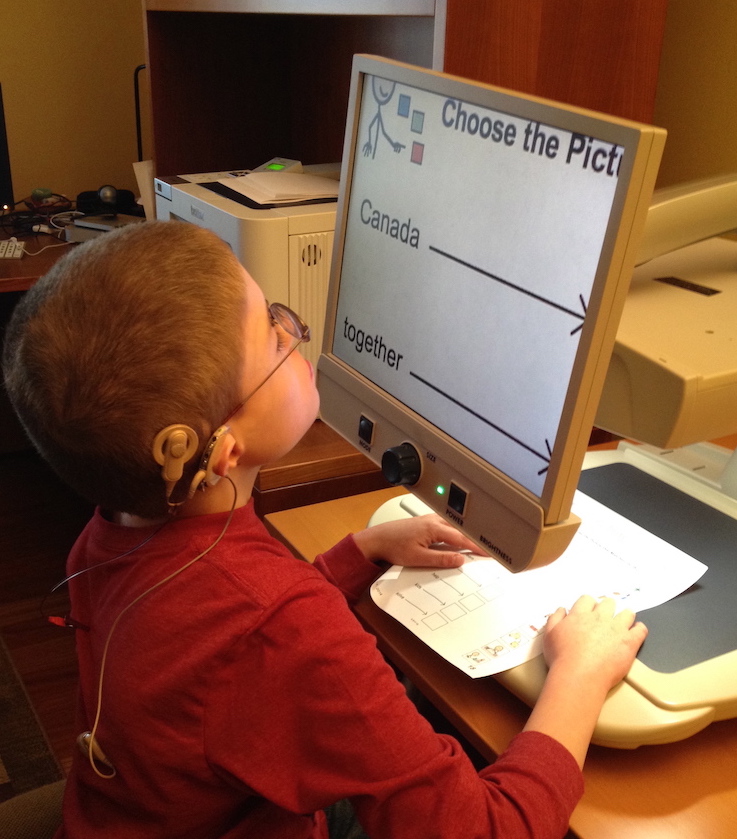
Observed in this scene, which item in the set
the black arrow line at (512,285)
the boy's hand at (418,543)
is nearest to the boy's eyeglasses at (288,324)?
the black arrow line at (512,285)

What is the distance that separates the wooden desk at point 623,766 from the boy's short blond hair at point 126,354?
301mm

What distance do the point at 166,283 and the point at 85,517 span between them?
2009mm

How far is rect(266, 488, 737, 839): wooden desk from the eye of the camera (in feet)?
2.23

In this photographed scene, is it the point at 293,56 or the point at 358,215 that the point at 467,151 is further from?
the point at 293,56

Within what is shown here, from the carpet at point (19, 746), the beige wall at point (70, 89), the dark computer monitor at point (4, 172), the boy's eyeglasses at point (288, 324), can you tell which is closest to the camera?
the boy's eyeglasses at point (288, 324)

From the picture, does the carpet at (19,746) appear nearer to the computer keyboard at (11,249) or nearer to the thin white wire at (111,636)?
the computer keyboard at (11,249)

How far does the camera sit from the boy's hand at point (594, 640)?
0.73 metres

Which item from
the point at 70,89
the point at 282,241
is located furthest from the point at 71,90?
the point at 282,241

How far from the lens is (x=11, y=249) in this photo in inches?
84.6

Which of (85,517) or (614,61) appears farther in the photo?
(85,517)

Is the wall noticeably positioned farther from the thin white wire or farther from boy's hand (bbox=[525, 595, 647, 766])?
the thin white wire

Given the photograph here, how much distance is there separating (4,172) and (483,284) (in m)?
2.04

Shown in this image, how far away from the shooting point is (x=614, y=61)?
48.8 inches

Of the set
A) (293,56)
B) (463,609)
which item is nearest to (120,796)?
(463,609)
